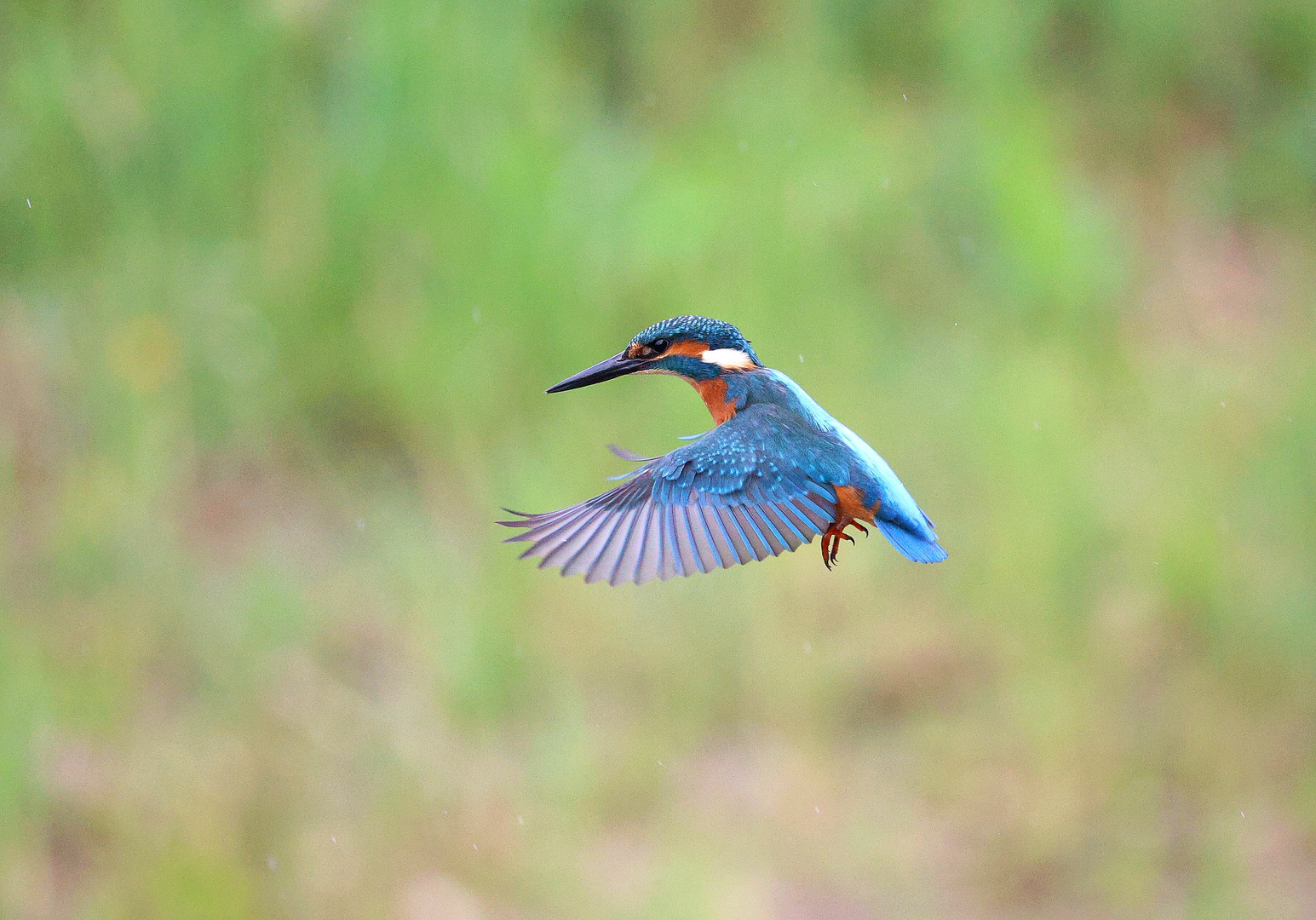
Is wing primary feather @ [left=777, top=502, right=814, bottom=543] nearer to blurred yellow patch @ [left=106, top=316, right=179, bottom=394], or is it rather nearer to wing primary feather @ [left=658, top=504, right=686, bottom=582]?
wing primary feather @ [left=658, top=504, right=686, bottom=582]

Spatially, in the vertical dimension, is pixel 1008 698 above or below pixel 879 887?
above

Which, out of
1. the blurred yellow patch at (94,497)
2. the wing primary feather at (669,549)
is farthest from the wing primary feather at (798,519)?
the blurred yellow patch at (94,497)

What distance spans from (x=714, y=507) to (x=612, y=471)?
2807 mm

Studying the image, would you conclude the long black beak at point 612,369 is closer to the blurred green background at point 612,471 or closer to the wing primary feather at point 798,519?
the wing primary feather at point 798,519

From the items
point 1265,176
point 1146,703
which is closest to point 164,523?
point 1146,703

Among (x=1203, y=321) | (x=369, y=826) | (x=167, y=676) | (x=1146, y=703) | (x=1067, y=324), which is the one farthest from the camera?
(x=1203, y=321)

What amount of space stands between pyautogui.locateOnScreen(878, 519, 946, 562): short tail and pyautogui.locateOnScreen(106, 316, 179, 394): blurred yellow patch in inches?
126

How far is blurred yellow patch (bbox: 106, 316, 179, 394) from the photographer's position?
420 cm

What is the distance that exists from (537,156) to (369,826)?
7.00 ft

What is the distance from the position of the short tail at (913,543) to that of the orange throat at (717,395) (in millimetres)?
206

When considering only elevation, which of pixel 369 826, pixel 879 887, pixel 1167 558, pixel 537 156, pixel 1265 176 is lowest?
pixel 369 826

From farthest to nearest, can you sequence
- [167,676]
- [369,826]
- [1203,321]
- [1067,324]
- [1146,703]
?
[1203,321] → [1067,324] → [1146,703] → [167,676] → [369,826]

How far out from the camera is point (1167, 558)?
4.24m

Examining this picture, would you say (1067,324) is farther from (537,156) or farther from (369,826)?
(369,826)
